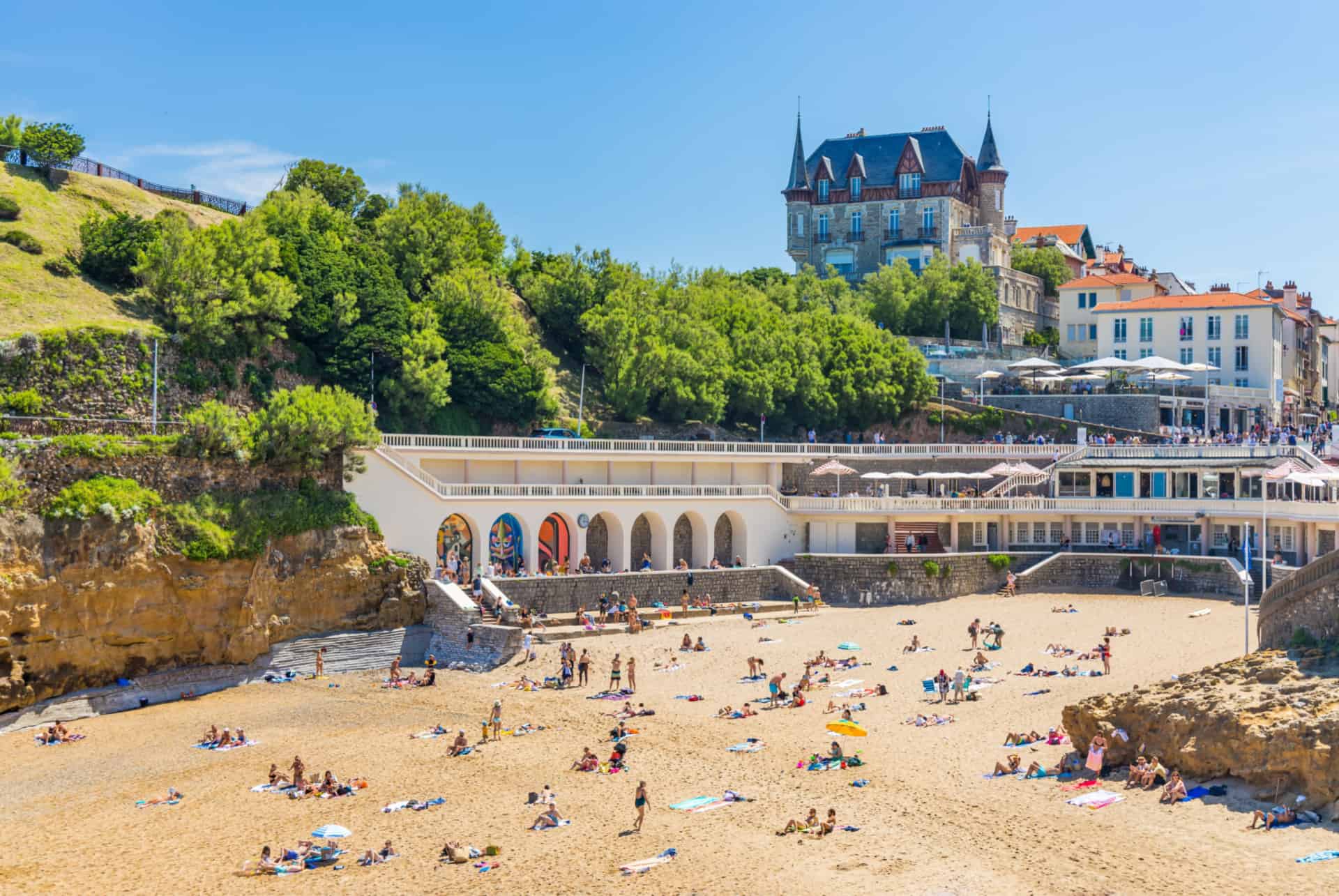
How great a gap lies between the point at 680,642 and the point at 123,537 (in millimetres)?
16389

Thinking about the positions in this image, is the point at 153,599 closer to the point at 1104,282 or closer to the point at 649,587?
the point at 649,587

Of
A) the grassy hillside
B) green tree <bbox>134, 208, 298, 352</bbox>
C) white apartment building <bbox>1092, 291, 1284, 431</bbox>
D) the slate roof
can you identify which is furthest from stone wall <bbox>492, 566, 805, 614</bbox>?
the slate roof

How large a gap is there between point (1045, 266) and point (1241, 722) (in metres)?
73.4

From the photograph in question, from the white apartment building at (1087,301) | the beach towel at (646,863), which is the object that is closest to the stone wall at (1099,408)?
the white apartment building at (1087,301)

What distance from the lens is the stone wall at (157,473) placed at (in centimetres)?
3875

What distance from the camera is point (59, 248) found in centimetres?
5500

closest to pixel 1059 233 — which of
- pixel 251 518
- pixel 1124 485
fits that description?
pixel 1124 485

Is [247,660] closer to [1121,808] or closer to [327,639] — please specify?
[327,639]

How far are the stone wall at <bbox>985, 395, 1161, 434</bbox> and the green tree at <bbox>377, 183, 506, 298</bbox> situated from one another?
26.7 metres

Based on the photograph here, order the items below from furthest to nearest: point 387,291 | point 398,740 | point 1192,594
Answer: point 387,291
point 1192,594
point 398,740

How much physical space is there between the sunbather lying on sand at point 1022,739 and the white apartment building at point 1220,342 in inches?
1653

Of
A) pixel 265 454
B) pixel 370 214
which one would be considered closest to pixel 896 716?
pixel 265 454

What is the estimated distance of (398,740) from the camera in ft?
114

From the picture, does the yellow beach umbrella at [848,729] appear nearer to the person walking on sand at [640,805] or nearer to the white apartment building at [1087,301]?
the person walking on sand at [640,805]
